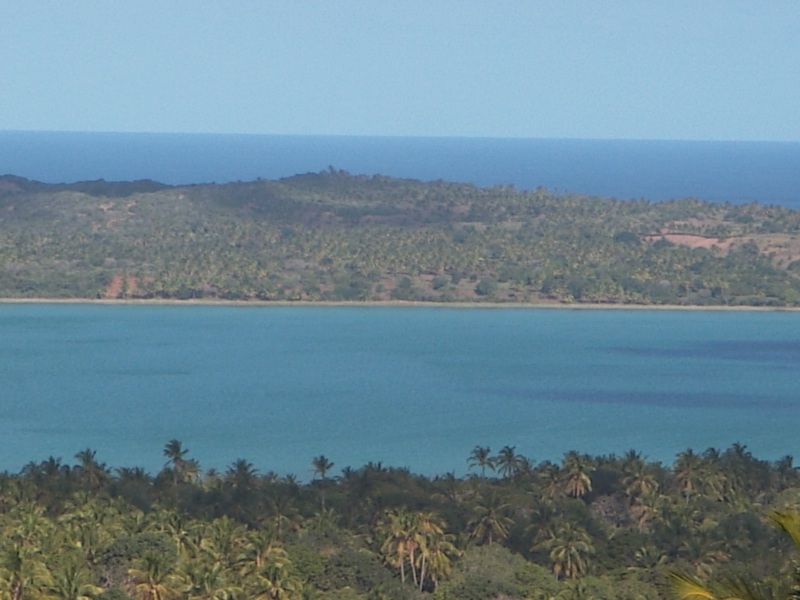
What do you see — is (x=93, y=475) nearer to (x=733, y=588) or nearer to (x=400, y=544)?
A: (x=400, y=544)

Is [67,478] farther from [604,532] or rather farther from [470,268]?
[470,268]

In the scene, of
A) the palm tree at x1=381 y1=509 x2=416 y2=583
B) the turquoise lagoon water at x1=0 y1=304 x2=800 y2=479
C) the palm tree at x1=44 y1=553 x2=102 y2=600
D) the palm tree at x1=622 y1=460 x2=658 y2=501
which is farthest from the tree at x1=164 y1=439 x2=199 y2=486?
the palm tree at x1=44 y1=553 x2=102 y2=600

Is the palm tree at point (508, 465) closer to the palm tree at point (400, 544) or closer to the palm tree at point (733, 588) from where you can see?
the palm tree at point (400, 544)

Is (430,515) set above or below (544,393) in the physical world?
above

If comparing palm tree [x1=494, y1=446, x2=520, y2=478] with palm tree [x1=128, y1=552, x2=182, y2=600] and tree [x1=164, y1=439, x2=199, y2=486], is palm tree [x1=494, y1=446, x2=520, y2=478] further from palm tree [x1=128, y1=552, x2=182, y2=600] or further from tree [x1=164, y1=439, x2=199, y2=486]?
palm tree [x1=128, y1=552, x2=182, y2=600]

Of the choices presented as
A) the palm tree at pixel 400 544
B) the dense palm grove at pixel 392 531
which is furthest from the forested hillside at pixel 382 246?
the palm tree at pixel 400 544

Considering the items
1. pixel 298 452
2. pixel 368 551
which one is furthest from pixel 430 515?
pixel 298 452

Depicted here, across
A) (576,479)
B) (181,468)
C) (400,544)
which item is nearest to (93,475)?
(181,468)
